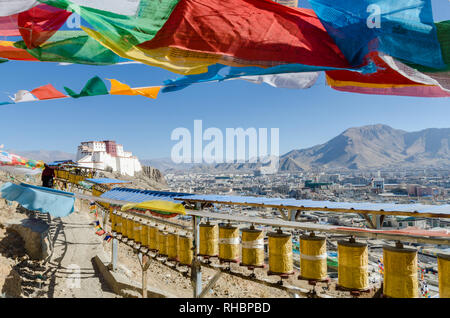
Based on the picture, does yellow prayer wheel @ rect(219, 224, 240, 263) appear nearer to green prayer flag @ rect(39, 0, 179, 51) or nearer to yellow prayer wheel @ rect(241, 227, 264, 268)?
yellow prayer wheel @ rect(241, 227, 264, 268)

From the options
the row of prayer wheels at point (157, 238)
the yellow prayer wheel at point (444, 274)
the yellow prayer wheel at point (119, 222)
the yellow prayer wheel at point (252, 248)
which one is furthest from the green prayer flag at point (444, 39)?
the yellow prayer wheel at point (119, 222)

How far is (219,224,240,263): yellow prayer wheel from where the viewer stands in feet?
11.9

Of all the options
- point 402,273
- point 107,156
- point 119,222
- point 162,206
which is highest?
point 107,156

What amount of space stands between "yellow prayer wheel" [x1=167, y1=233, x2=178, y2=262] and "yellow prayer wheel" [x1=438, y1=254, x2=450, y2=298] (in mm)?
3654

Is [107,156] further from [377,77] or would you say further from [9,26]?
[377,77]

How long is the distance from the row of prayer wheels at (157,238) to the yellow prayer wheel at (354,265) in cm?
249

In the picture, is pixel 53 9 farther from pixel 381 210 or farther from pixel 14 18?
pixel 381 210

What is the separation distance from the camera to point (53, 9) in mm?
2510

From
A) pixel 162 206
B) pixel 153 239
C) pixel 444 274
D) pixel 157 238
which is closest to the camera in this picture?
pixel 444 274

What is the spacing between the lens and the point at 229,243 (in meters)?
3.63

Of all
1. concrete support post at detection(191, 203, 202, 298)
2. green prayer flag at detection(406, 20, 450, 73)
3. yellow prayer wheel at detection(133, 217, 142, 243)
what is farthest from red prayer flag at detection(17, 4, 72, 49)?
yellow prayer wheel at detection(133, 217, 142, 243)

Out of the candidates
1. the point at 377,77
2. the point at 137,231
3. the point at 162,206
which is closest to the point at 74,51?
the point at 162,206

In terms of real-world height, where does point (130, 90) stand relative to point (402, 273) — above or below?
above

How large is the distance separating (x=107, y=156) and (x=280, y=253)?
70851 millimetres
